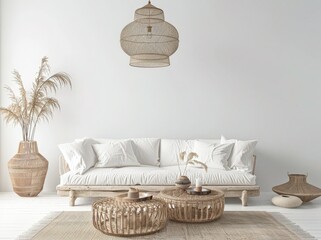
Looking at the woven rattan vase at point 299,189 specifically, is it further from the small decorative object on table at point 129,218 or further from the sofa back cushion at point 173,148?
the small decorative object on table at point 129,218

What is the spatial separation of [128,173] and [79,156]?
0.72 meters

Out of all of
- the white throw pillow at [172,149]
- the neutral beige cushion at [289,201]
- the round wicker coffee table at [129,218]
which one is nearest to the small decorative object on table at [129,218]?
the round wicker coffee table at [129,218]

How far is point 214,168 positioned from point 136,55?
82.5 inches

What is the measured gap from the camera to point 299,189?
5812 millimetres

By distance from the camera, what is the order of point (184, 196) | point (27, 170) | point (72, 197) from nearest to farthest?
point (184, 196)
point (72, 197)
point (27, 170)

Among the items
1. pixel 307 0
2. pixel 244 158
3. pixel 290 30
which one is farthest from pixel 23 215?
pixel 307 0

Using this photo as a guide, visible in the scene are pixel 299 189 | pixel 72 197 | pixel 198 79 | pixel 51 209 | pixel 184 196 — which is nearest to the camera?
pixel 184 196

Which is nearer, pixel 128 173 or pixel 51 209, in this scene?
pixel 51 209

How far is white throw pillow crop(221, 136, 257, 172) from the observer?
5852 millimetres

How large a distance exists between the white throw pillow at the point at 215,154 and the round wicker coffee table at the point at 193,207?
6.84 feet

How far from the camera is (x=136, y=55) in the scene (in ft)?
15.2

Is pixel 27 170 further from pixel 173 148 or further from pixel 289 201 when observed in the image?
pixel 289 201

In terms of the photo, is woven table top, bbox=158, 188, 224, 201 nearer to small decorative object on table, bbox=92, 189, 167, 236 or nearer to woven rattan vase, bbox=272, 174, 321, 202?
small decorative object on table, bbox=92, 189, 167, 236

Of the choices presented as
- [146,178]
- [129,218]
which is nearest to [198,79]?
[146,178]
